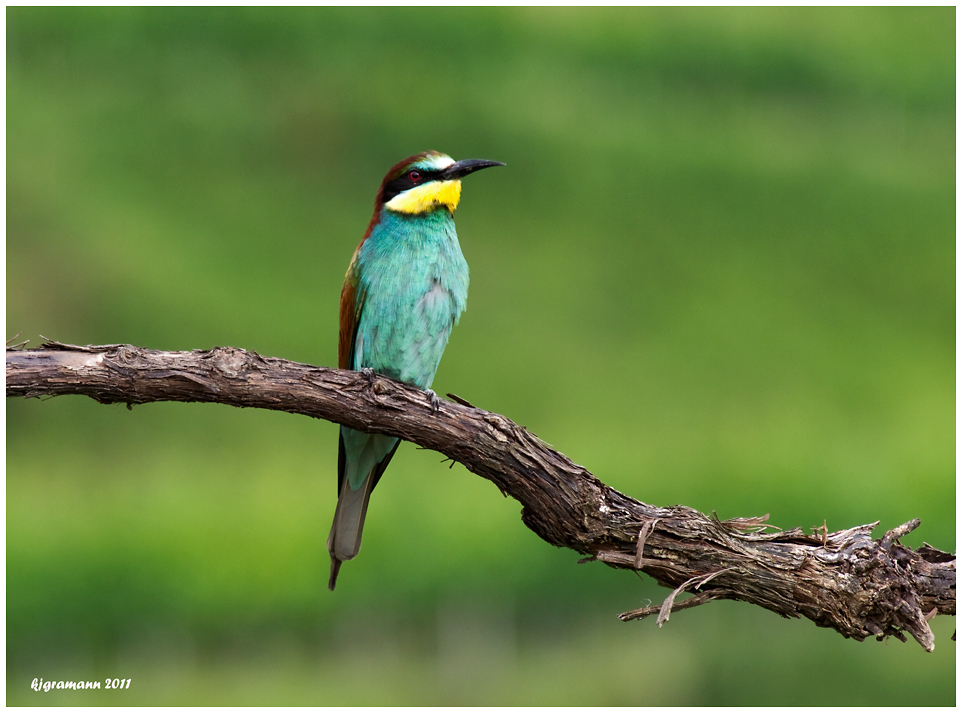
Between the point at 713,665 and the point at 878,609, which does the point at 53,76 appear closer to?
the point at 713,665

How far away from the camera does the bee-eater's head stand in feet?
9.46

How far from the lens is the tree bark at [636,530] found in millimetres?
2150

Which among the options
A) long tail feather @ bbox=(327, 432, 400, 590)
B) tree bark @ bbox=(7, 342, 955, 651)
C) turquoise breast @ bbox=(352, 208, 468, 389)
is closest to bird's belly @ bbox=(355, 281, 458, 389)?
turquoise breast @ bbox=(352, 208, 468, 389)

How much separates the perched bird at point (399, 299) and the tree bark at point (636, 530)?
57 cm

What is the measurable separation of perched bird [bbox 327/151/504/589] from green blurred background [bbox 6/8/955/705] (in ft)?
3.65

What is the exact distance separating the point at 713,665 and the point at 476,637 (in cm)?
101

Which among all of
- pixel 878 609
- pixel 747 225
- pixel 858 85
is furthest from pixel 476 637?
pixel 858 85

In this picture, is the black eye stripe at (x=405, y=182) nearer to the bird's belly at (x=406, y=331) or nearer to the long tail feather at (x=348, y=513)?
the bird's belly at (x=406, y=331)

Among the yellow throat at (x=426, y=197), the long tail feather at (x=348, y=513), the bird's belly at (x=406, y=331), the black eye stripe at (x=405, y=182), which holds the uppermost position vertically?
the black eye stripe at (x=405, y=182)

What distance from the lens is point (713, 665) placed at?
4.16 meters

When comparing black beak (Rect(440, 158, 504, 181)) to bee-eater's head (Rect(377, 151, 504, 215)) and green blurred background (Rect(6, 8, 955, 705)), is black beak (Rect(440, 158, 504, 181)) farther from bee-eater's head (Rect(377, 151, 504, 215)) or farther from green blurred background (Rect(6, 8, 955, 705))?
green blurred background (Rect(6, 8, 955, 705))

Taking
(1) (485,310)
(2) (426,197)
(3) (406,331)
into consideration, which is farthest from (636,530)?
(1) (485,310)

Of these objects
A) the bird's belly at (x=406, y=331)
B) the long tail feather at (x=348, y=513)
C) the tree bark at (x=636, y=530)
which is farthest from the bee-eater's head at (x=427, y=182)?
the tree bark at (x=636, y=530)

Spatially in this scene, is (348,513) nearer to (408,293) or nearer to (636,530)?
(408,293)
